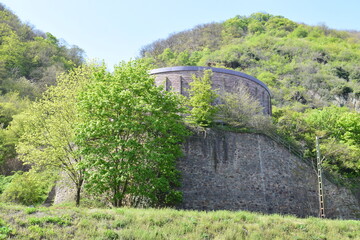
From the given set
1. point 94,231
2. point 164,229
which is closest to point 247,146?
point 164,229

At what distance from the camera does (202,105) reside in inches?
899

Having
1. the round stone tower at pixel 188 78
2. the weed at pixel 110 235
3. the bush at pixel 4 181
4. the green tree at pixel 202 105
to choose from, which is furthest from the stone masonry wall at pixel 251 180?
the bush at pixel 4 181

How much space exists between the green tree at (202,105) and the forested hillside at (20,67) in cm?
1977

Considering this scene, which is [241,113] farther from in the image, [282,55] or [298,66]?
[282,55]

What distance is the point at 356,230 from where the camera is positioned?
549 inches

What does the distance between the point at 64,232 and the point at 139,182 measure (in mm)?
7450

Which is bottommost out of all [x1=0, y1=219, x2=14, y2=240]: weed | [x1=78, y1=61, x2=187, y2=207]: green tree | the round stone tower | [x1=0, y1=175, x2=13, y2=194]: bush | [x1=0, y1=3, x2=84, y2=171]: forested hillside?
[x1=0, y1=219, x2=14, y2=240]: weed

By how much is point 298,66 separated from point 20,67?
5067 centimetres

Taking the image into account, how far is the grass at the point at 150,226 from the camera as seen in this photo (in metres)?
10.3

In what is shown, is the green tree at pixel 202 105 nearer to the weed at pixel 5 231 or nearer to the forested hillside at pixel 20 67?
the weed at pixel 5 231

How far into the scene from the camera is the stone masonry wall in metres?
20.1

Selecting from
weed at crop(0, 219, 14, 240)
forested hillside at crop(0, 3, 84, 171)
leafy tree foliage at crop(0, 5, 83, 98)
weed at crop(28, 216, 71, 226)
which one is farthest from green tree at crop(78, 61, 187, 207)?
leafy tree foliage at crop(0, 5, 83, 98)

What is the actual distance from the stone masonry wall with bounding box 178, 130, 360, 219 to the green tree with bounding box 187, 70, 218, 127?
109 cm

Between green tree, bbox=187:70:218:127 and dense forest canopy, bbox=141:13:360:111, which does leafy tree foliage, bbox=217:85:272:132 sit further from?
dense forest canopy, bbox=141:13:360:111
